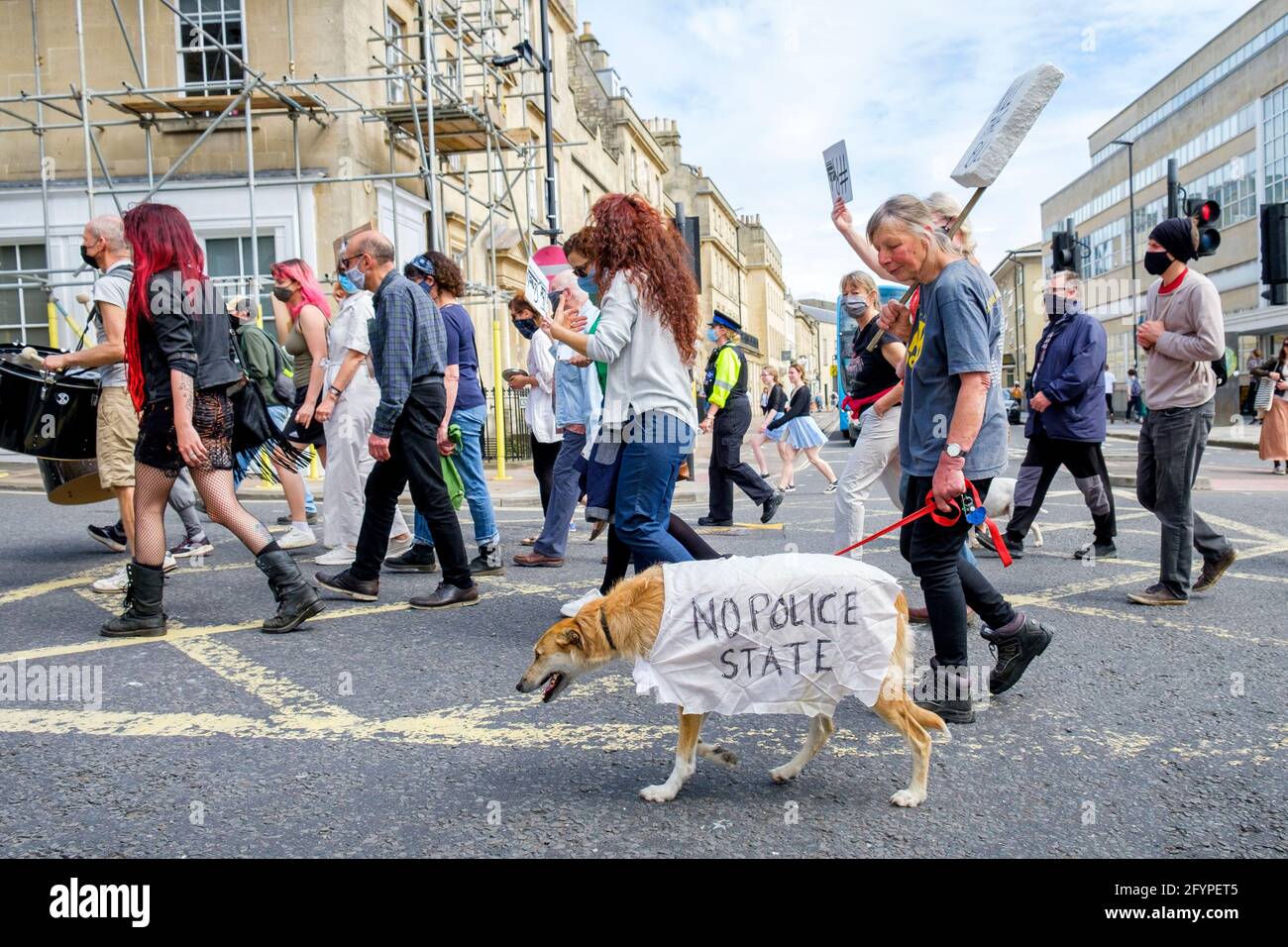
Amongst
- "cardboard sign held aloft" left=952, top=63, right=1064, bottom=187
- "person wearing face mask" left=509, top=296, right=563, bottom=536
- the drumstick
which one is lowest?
"person wearing face mask" left=509, top=296, right=563, bottom=536

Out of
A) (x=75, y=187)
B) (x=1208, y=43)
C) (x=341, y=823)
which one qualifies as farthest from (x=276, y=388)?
(x=1208, y=43)

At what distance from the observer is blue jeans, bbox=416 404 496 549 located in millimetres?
6785

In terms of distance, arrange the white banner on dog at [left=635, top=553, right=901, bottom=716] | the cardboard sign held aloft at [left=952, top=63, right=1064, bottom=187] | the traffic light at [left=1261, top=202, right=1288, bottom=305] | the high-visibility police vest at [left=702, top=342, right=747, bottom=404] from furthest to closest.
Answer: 1. the traffic light at [left=1261, top=202, right=1288, bottom=305]
2. the high-visibility police vest at [left=702, top=342, right=747, bottom=404]
3. the cardboard sign held aloft at [left=952, top=63, right=1064, bottom=187]
4. the white banner on dog at [left=635, top=553, right=901, bottom=716]

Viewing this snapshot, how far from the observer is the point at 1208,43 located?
50031 mm

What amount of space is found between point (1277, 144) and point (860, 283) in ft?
138

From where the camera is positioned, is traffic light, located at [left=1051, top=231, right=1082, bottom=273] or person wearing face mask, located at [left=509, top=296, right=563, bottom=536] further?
traffic light, located at [left=1051, top=231, right=1082, bottom=273]

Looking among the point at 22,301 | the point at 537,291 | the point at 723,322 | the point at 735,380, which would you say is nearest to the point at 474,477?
the point at 537,291

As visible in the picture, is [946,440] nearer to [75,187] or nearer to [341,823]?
[341,823]

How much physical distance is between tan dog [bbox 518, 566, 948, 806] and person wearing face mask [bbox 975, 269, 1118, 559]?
411 centimetres

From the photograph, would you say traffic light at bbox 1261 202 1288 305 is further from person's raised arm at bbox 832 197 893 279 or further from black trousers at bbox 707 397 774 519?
person's raised arm at bbox 832 197 893 279

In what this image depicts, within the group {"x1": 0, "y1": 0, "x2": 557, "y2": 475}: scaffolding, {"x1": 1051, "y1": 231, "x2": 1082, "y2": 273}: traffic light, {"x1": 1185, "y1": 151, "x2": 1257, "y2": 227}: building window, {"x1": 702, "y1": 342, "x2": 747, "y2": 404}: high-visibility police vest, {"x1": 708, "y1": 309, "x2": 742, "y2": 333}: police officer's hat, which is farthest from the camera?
{"x1": 1185, "y1": 151, "x2": 1257, "y2": 227}: building window

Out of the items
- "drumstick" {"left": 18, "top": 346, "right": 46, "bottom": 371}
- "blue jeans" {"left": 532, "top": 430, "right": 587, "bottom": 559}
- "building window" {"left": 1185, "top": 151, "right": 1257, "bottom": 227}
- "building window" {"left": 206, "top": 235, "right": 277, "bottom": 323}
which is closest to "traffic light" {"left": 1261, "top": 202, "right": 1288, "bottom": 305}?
"blue jeans" {"left": 532, "top": 430, "right": 587, "bottom": 559}
